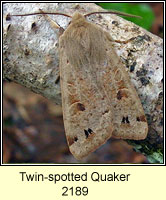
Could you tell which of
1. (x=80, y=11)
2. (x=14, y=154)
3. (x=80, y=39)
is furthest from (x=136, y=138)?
(x=14, y=154)

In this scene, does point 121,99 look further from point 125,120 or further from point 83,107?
point 83,107

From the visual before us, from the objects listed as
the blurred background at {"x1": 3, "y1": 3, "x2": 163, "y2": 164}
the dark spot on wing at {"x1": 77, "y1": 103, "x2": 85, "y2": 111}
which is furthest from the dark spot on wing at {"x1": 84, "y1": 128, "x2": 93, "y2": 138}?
the blurred background at {"x1": 3, "y1": 3, "x2": 163, "y2": 164}

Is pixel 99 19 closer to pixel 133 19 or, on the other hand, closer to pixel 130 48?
pixel 130 48

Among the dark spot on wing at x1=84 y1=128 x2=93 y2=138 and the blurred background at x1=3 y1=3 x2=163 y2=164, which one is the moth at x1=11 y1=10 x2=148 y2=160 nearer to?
the dark spot on wing at x1=84 y1=128 x2=93 y2=138

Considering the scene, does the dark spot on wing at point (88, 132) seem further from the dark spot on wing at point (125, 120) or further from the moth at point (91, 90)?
the dark spot on wing at point (125, 120)

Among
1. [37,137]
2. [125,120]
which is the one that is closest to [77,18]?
[125,120]

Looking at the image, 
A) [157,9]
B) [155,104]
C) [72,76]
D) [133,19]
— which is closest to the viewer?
[155,104]
